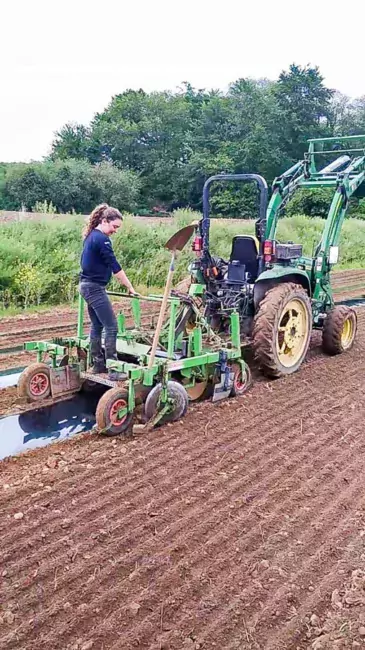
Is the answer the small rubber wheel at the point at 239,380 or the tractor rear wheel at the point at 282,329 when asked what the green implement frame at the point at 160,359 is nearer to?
the small rubber wheel at the point at 239,380

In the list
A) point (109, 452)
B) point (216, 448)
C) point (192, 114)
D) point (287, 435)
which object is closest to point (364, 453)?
point (287, 435)

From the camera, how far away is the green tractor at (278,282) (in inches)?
236

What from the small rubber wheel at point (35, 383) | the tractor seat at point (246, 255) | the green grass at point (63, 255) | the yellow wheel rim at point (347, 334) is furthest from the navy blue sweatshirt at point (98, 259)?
the green grass at point (63, 255)

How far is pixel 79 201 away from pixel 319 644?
24888 mm

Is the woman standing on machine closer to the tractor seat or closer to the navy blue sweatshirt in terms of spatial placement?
the navy blue sweatshirt

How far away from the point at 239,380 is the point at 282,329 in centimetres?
83

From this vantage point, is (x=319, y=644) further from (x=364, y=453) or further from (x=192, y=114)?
(x=192, y=114)

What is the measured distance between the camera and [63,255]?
419 inches

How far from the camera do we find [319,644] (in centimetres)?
258

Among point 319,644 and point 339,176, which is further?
point 339,176

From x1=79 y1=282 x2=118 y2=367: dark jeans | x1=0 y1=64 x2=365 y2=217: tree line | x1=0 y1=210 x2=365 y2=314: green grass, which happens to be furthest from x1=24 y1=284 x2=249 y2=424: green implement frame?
x1=0 y1=64 x2=365 y2=217: tree line

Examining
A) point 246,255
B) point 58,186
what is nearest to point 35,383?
point 246,255

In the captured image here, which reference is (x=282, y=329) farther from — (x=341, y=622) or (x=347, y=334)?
(x=341, y=622)

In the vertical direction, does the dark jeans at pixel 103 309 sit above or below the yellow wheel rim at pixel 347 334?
above
